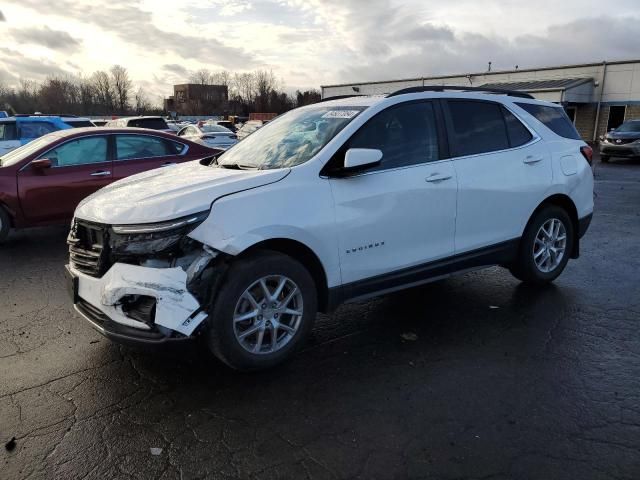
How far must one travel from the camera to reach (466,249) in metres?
4.55

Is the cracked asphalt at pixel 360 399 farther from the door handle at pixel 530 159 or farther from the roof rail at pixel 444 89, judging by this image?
the roof rail at pixel 444 89

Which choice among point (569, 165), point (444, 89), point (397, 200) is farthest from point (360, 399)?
point (569, 165)

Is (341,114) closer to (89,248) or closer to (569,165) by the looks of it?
(89,248)

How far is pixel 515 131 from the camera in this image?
499 centimetres

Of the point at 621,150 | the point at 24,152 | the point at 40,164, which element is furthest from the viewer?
the point at 621,150

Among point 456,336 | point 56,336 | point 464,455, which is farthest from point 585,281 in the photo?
point 56,336

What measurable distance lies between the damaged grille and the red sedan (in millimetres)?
4039

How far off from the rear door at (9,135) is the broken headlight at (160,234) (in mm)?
11257

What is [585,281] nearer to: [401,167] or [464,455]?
[401,167]

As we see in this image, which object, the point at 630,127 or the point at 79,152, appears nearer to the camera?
the point at 79,152

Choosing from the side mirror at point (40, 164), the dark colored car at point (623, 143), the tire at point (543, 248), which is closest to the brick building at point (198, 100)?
the dark colored car at point (623, 143)

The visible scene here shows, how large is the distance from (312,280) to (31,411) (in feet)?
6.36

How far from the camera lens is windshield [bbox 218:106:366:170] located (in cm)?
398

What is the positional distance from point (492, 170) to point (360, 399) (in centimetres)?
250
